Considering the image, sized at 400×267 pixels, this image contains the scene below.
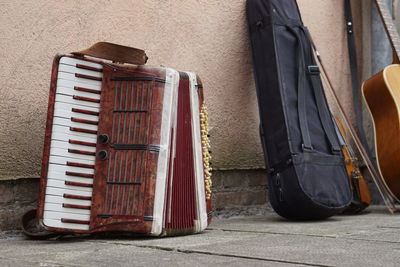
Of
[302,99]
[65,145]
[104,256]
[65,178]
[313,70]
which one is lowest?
[104,256]

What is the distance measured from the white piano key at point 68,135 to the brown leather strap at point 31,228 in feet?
0.95

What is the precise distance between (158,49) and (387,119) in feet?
3.78

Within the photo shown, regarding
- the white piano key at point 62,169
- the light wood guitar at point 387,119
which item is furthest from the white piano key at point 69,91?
the light wood guitar at point 387,119

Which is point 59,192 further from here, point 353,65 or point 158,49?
point 353,65

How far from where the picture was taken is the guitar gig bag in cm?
265

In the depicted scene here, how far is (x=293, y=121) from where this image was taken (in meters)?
2.75

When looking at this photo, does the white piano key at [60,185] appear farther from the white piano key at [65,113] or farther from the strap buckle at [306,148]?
the strap buckle at [306,148]

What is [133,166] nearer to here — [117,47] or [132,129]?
[132,129]

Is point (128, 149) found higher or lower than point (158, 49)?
lower

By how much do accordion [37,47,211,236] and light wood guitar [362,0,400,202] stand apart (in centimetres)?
125

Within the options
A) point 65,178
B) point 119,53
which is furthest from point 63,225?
point 119,53

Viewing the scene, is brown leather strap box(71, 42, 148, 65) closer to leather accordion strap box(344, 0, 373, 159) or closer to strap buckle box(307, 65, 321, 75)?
strap buckle box(307, 65, 321, 75)

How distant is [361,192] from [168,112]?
1.31m

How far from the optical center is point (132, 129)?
7.02 ft
